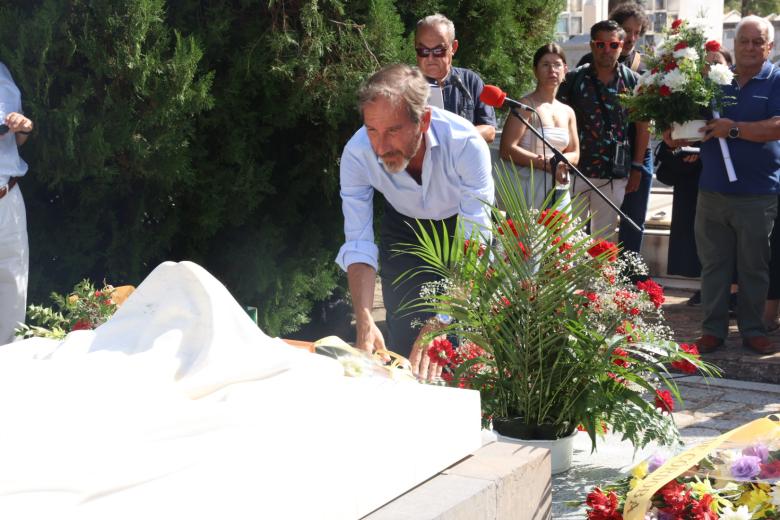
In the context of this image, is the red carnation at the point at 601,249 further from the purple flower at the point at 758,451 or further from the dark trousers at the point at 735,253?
the dark trousers at the point at 735,253

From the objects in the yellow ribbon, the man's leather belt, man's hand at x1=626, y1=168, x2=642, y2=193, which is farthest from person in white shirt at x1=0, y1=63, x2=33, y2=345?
man's hand at x1=626, y1=168, x2=642, y2=193

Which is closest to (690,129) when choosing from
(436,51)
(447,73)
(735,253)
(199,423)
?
(735,253)

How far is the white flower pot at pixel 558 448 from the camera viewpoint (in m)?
3.55

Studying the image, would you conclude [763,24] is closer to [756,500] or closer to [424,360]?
[424,360]

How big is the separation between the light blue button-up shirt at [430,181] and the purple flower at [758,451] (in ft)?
4.90

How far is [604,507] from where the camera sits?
2.87 meters

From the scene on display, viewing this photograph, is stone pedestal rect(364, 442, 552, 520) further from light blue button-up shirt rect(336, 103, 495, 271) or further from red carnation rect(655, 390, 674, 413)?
light blue button-up shirt rect(336, 103, 495, 271)

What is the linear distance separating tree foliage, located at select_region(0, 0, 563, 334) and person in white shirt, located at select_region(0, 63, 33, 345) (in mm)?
215

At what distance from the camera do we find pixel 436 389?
2.82 meters

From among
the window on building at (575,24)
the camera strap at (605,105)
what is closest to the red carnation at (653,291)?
the camera strap at (605,105)

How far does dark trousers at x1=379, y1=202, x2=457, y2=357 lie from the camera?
180 inches

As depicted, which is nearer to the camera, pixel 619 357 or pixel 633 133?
pixel 619 357

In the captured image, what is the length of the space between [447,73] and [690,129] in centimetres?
158

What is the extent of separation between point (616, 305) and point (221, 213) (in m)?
3.18
